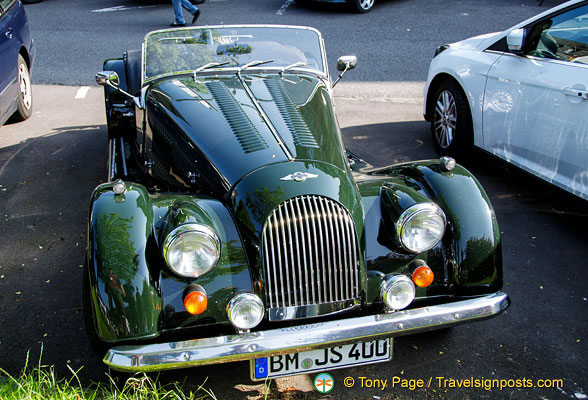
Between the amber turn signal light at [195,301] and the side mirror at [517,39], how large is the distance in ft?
12.2

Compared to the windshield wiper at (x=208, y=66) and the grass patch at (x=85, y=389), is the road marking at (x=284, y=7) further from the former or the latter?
the grass patch at (x=85, y=389)

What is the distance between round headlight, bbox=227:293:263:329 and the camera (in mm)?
2783

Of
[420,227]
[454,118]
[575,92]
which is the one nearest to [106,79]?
[420,227]

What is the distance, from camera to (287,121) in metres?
3.78

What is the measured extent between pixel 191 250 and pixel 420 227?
3.93 feet

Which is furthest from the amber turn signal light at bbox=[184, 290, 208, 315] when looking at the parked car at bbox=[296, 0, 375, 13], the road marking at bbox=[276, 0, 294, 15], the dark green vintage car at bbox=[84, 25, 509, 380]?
the parked car at bbox=[296, 0, 375, 13]

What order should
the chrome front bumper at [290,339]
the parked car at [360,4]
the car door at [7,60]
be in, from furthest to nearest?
the parked car at [360,4], the car door at [7,60], the chrome front bumper at [290,339]

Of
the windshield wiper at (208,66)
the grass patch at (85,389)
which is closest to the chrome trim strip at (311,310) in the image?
the grass patch at (85,389)

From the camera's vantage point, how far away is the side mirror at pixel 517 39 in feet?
16.4

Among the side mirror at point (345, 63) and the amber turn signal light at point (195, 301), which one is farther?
the side mirror at point (345, 63)

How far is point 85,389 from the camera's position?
121 inches

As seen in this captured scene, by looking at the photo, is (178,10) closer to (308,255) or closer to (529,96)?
(529,96)

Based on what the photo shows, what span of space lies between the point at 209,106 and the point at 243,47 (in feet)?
3.24

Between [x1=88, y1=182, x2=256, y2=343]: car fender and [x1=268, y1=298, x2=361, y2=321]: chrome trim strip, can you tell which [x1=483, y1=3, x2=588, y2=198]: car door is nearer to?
[x1=268, y1=298, x2=361, y2=321]: chrome trim strip
